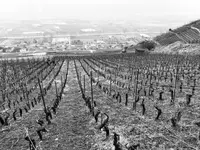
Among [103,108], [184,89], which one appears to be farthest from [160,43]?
[103,108]

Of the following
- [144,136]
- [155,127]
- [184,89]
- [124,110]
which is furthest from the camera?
[184,89]

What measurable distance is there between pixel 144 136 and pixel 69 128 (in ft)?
10.4

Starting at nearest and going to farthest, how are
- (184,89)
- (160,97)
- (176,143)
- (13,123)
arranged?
(176,143)
(13,123)
(160,97)
(184,89)

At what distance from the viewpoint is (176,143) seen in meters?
6.06

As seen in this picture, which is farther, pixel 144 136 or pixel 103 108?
pixel 103 108

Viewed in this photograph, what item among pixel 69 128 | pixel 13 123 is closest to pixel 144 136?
pixel 69 128

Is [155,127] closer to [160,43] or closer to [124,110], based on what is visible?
[124,110]

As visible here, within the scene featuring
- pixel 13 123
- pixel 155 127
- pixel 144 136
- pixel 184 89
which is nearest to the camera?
pixel 144 136

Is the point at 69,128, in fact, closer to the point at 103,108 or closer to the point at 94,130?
the point at 94,130

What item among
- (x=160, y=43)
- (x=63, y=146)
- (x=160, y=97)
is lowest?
(x=63, y=146)

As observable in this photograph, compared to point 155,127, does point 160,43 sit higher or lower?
higher

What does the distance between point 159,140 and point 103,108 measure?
12.9 ft

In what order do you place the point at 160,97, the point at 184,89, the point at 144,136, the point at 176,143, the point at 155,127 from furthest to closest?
1. the point at 184,89
2. the point at 160,97
3. the point at 155,127
4. the point at 144,136
5. the point at 176,143

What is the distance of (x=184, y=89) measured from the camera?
37.3ft
